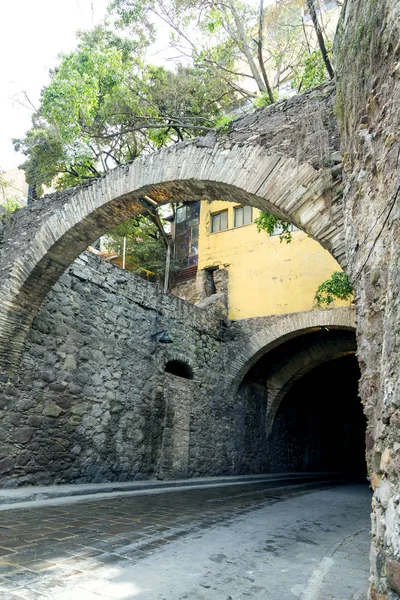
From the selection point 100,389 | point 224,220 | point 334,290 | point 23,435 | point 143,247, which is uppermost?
point 143,247

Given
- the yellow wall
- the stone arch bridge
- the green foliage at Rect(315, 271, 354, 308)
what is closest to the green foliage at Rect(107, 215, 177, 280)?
the yellow wall

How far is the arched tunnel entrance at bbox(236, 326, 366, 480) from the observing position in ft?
38.9

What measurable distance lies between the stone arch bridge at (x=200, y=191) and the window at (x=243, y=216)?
24.0 ft

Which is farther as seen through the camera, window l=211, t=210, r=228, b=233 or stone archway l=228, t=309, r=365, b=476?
window l=211, t=210, r=228, b=233

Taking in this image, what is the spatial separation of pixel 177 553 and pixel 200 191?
3.50 m

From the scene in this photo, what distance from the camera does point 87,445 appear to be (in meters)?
6.95

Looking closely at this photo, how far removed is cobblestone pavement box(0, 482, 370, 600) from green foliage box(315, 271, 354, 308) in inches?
192

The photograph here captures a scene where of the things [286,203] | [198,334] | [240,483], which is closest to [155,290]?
[198,334]

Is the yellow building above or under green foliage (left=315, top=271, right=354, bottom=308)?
above

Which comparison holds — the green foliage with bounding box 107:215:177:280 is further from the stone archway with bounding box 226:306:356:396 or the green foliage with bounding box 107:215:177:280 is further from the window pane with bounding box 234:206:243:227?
the stone archway with bounding box 226:306:356:396

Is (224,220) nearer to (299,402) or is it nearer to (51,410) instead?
(299,402)

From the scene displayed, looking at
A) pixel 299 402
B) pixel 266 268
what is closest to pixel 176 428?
pixel 266 268

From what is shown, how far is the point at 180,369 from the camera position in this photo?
10.0 metres

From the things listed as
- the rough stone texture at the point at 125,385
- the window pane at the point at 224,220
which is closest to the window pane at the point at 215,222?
the window pane at the point at 224,220
